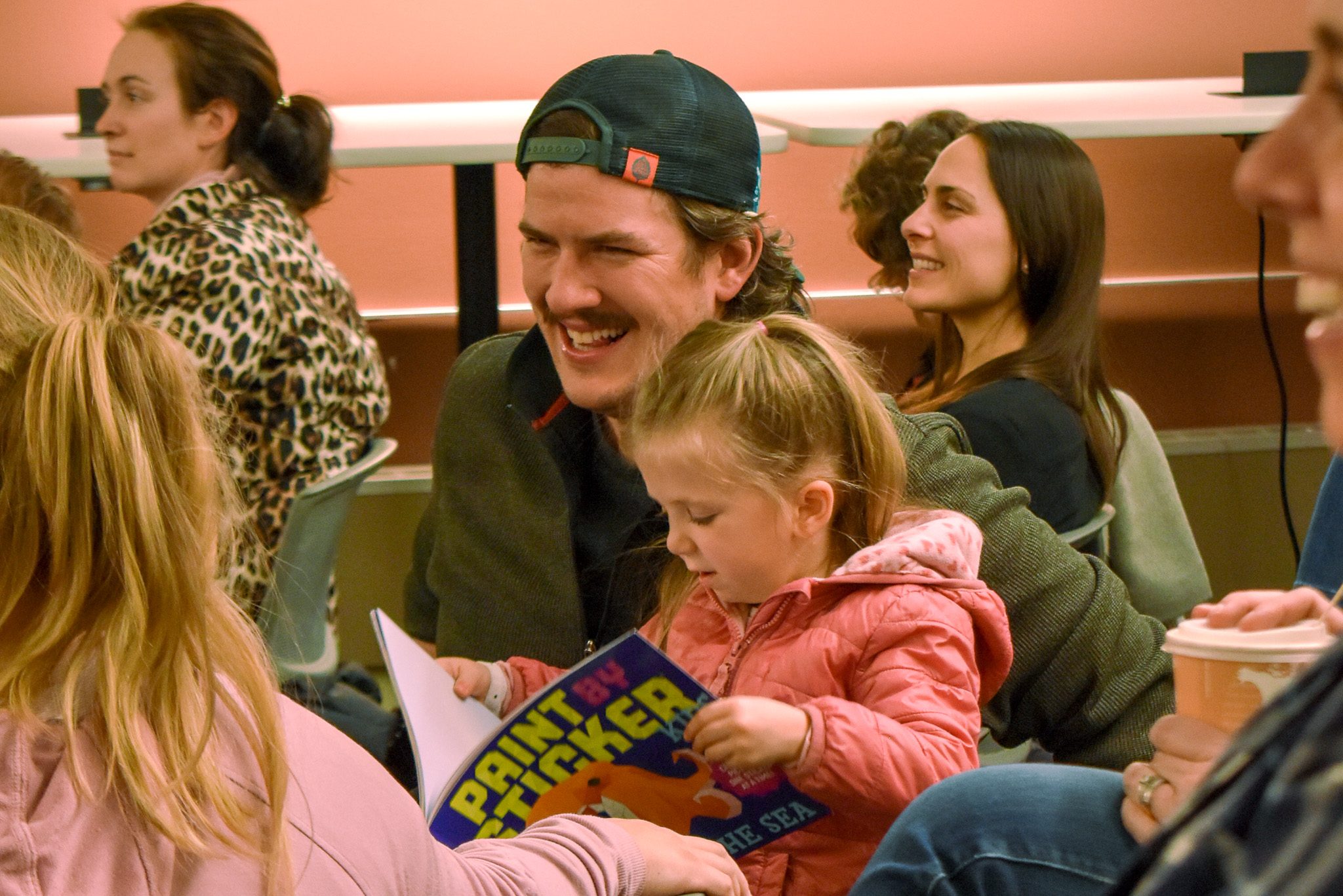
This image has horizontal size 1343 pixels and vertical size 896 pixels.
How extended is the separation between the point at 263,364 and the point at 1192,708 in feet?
6.39

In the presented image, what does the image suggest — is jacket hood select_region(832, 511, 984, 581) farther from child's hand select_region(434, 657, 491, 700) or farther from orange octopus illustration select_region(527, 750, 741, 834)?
child's hand select_region(434, 657, 491, 700)

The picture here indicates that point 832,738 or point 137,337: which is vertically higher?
point 137,337

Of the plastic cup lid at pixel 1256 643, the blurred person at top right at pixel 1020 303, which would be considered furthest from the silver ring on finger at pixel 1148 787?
the blurred person at top right at pixel 1020 303

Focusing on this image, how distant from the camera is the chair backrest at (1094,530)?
1893mm

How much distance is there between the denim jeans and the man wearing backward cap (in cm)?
42

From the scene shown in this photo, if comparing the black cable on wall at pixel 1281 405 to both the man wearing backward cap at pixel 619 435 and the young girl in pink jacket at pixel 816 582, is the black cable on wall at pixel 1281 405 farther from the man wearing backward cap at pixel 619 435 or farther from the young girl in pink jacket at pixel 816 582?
the young girl in pink jacket at pixel 816 582

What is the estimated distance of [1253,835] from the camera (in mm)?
449

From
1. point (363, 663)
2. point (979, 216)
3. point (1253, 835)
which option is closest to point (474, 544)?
point (979, 216)

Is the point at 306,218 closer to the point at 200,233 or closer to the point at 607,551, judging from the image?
the point at 200,233

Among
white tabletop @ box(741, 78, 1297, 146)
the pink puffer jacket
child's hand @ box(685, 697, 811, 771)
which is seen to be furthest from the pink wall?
child's hand @ box(685, 697, 811, 771)

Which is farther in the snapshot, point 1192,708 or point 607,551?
point 607,551

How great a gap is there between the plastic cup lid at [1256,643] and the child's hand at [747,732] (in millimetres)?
339

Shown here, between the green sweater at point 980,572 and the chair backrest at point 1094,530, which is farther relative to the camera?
the chair backrest at point 1094,530

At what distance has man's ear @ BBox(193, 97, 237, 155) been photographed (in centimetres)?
292
